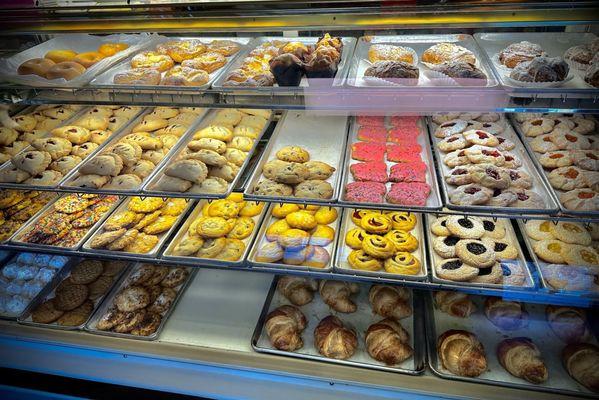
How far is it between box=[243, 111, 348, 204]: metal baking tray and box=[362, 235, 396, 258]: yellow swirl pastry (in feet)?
1.26

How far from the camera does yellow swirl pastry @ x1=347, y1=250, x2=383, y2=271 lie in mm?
2527

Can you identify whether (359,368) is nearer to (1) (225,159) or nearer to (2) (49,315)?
(1) (225,159)

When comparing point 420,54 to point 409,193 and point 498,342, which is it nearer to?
point 409,193

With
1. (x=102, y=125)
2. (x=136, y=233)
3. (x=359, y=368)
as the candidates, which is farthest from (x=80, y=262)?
(x=359, y=368)

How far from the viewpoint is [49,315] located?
116 inches

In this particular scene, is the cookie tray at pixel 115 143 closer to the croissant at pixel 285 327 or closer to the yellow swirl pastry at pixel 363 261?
the croissant at pixel 285 327

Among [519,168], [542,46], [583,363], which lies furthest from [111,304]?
[542,46]

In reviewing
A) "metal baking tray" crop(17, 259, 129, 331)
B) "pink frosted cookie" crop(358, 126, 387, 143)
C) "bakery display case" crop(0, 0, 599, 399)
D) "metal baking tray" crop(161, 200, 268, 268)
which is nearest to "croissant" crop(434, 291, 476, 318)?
"bakery display case" crop(0, 0, 599, 399)

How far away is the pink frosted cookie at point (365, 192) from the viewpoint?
2494mm

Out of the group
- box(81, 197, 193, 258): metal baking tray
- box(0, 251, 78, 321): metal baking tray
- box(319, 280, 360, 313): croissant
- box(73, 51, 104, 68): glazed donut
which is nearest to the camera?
box(73, 51, 104, 68): glazed donut

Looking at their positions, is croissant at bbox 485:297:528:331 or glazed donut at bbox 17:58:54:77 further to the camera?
croissant at bbox 485:297:528:331

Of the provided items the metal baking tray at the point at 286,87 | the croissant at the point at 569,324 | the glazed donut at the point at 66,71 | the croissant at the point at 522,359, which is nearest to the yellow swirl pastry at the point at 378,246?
the croissant at the point at 522,359

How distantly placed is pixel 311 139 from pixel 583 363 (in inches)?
83.0

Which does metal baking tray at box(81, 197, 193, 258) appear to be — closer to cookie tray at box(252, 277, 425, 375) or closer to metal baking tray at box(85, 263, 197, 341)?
metal baking tray at box(85, 263, 197, 341)
